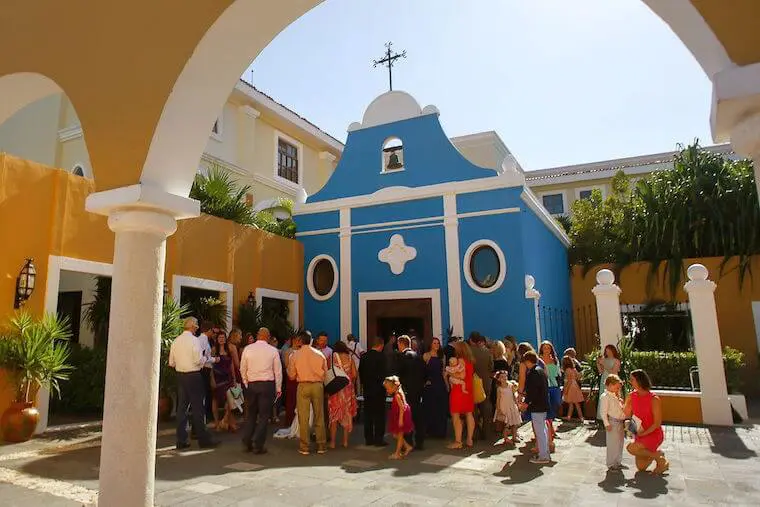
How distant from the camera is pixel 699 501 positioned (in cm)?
477

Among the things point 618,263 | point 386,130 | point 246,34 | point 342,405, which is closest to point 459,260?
point 386,130

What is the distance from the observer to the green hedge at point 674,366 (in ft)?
34.6

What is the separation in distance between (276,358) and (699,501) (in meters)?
4.89

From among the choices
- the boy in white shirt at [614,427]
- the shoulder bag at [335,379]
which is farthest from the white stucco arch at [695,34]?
the shoulder bag at [335,379]

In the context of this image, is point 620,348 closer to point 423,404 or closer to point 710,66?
point 423,404

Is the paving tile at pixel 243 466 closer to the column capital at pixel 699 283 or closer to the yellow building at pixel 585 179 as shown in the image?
the column capital at pixel 699 283

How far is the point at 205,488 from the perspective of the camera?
5.08 meters

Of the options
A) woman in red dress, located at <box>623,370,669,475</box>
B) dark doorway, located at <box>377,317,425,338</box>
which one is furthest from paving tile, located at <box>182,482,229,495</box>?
dark doorway, located at <box>377,317,425,338</box>

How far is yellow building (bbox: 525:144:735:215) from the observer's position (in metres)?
29.4

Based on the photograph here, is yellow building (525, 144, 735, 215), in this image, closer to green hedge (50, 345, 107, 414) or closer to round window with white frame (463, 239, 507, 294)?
round window with white frame (463, 239, 507, 294)

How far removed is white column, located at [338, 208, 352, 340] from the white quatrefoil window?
3.46ft

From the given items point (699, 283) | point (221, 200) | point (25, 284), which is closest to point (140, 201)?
point (25, 284)

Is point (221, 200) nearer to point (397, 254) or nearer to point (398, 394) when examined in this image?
point (397, 254)

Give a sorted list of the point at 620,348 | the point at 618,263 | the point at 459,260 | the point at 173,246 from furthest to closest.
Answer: the point at 618,263
the point at 459,260
the point at 173,246
the point at 620,348
